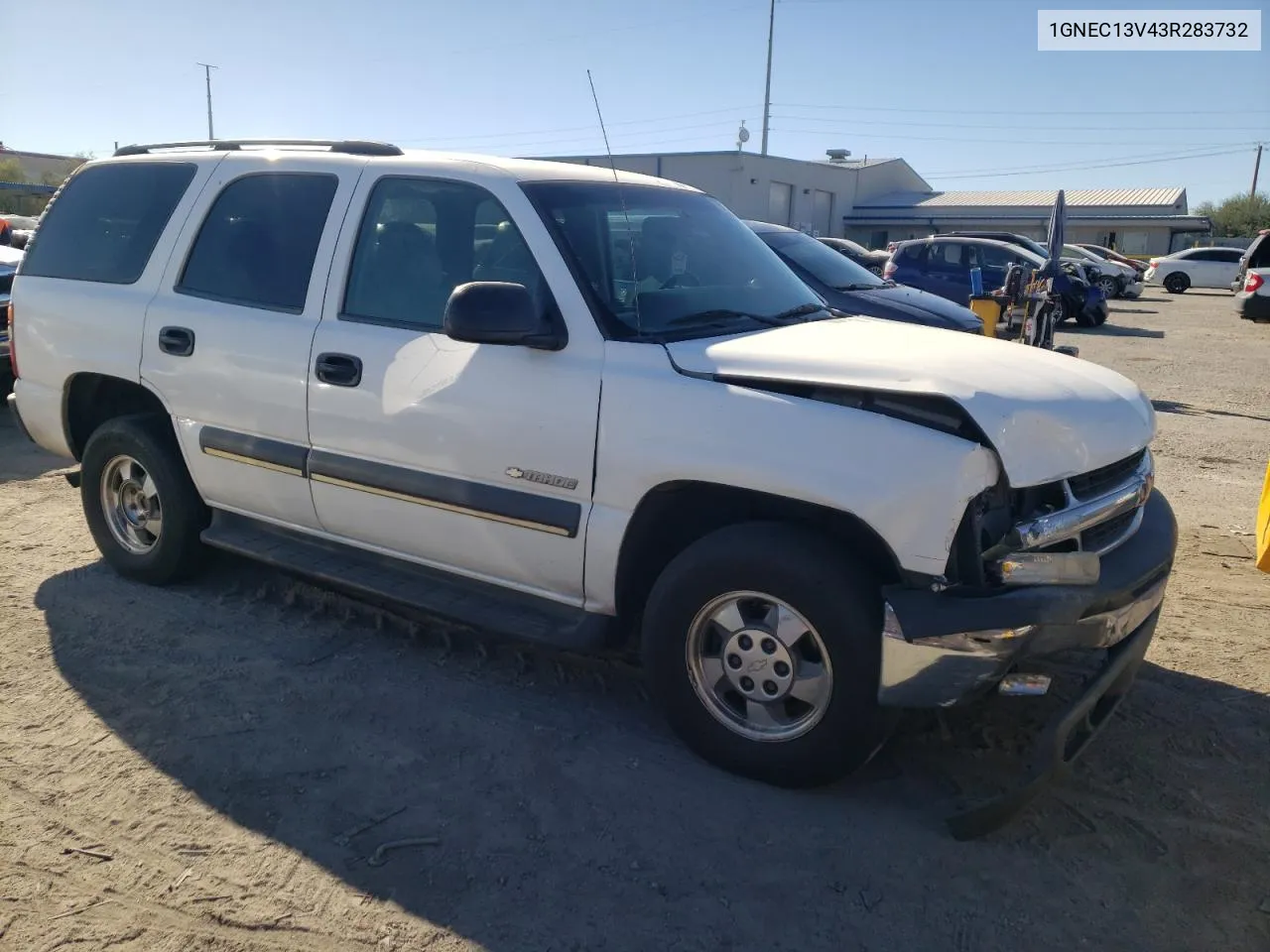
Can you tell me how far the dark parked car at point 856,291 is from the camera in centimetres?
947

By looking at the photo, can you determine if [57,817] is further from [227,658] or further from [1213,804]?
[1213,804]

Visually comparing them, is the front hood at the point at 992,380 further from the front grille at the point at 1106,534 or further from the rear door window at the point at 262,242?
the rear door window at the point at 262,242

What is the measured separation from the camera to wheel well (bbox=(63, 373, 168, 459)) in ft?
16.6

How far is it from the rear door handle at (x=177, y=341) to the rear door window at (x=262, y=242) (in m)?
0.18

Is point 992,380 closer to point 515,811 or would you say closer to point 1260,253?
point 515,811

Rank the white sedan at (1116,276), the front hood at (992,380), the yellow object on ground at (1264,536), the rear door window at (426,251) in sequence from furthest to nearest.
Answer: the white sedan at (1116,276)
the yellow object on ground at (1264,536)
the rear door window at (426,251)
the front hood at (992,380)

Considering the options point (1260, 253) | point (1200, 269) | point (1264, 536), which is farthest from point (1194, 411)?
point (1200, 269)

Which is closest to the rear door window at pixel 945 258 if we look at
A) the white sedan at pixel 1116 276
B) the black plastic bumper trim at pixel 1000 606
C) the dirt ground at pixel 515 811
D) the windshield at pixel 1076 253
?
the windshield at pixel 1076 253

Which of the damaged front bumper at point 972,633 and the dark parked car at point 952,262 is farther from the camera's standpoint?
the dark parked car at point 952,262

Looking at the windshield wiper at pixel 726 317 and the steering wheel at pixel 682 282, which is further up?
the steering wheel at pixel 682 282

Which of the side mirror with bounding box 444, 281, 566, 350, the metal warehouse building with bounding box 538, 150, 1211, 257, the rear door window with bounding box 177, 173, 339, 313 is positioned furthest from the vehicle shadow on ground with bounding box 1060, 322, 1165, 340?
the metal warehouse building with bounding box 538, 150, 1211, 257

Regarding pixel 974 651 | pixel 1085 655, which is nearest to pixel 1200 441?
pixel 1085 655

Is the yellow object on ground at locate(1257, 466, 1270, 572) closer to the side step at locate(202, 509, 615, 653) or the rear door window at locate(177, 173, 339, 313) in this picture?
the side step at locate(202, 509, 615, 653)

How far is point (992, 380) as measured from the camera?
3.16 meters
